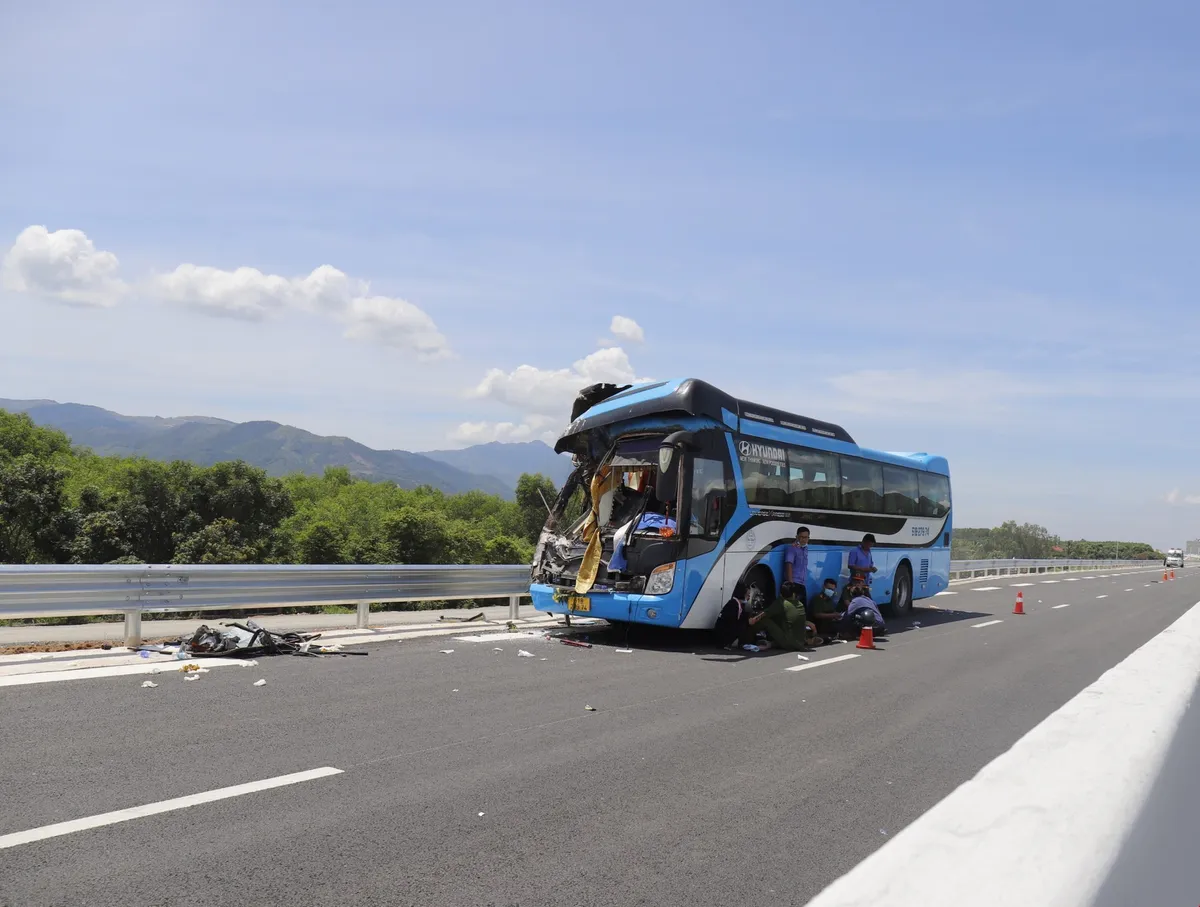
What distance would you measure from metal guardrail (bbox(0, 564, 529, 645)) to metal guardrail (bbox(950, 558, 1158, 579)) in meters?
29.0

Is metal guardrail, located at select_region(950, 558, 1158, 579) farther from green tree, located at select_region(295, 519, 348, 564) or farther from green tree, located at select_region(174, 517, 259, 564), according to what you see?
green tree, located at select_region(174, 517, 259, 564)

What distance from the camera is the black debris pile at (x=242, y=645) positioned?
31.3 ft

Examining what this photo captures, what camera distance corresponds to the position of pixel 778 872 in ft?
13.5

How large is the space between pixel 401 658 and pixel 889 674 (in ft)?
18.8

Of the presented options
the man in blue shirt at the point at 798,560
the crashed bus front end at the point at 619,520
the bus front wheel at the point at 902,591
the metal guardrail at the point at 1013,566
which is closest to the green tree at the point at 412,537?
the metal guardrail at the point at 1013,566

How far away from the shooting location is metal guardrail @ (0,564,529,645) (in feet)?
29.5

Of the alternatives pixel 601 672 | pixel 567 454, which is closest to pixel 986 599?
pixel 567 454

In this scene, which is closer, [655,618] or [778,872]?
[778,872]

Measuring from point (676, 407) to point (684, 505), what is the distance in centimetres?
143

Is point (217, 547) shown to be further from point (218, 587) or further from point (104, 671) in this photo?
point (104, 671)

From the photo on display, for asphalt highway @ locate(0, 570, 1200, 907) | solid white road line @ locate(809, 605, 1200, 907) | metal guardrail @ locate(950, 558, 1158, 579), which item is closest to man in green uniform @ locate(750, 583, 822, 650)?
asphalt highway @ locate(0, 570, 1200, 907)

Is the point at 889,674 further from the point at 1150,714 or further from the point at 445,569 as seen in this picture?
the point at 1150,714

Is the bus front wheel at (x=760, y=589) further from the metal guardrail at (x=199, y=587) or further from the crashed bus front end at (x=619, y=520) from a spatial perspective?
the metal guardrail at (x=199, y=587)

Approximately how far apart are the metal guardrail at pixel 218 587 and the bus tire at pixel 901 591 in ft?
26.7
